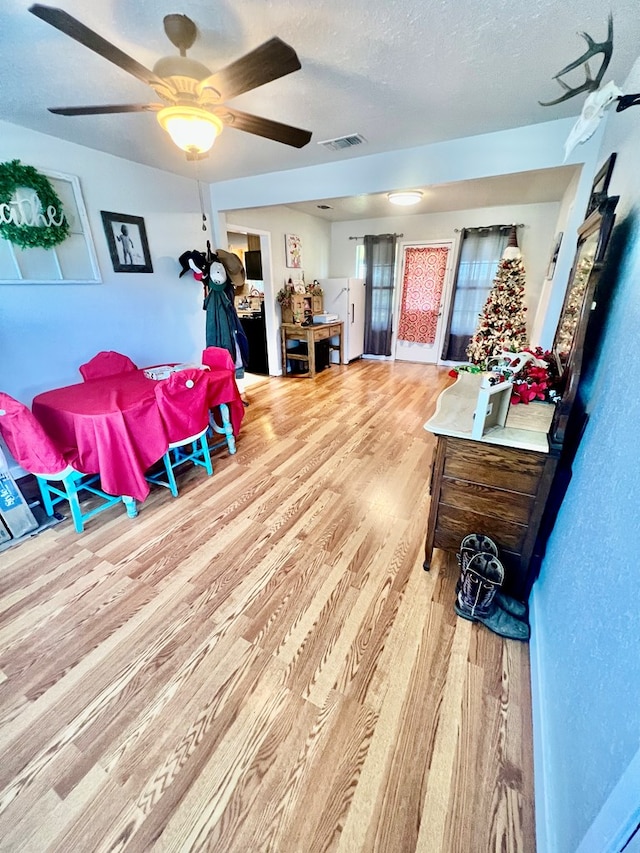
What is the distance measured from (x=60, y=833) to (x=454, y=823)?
110cm

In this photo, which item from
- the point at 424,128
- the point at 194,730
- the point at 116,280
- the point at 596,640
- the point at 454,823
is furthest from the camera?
the point at 116,280

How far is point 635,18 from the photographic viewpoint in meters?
1.32

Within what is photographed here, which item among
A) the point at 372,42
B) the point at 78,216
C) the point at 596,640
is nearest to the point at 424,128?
the point at 372,42

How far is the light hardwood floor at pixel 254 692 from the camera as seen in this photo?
94 cm

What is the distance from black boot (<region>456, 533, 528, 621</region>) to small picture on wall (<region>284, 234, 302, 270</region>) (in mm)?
4734

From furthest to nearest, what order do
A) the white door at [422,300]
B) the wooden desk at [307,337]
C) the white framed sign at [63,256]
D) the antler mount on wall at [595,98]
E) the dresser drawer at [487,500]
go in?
the white door at [422,300] < the wooden desk at [307,337] < the white framed sign at [63,256] < the dresser drawer at [487,500] < the antler mount on wall at [595,98]

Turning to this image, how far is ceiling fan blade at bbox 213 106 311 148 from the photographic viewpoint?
1.51 m

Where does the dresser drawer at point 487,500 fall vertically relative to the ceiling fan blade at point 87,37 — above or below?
below

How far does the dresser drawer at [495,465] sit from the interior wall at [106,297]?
3006mm

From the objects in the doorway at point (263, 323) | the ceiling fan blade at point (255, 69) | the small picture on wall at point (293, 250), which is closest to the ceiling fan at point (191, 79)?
the ceiling fan blade at point (255, 69)

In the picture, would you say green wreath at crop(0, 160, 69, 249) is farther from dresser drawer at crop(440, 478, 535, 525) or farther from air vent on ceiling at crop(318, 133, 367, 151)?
dresser drawer at crop(440, 478, 535, 525)

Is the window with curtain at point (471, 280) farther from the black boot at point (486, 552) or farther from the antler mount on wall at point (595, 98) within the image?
the black boot at point (486, 552)

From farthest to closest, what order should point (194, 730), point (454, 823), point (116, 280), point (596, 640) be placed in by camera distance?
point (116, 280) → point (194, 730) → point (454, 823) → point (596, 640)

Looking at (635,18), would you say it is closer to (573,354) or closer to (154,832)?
(573,354)
